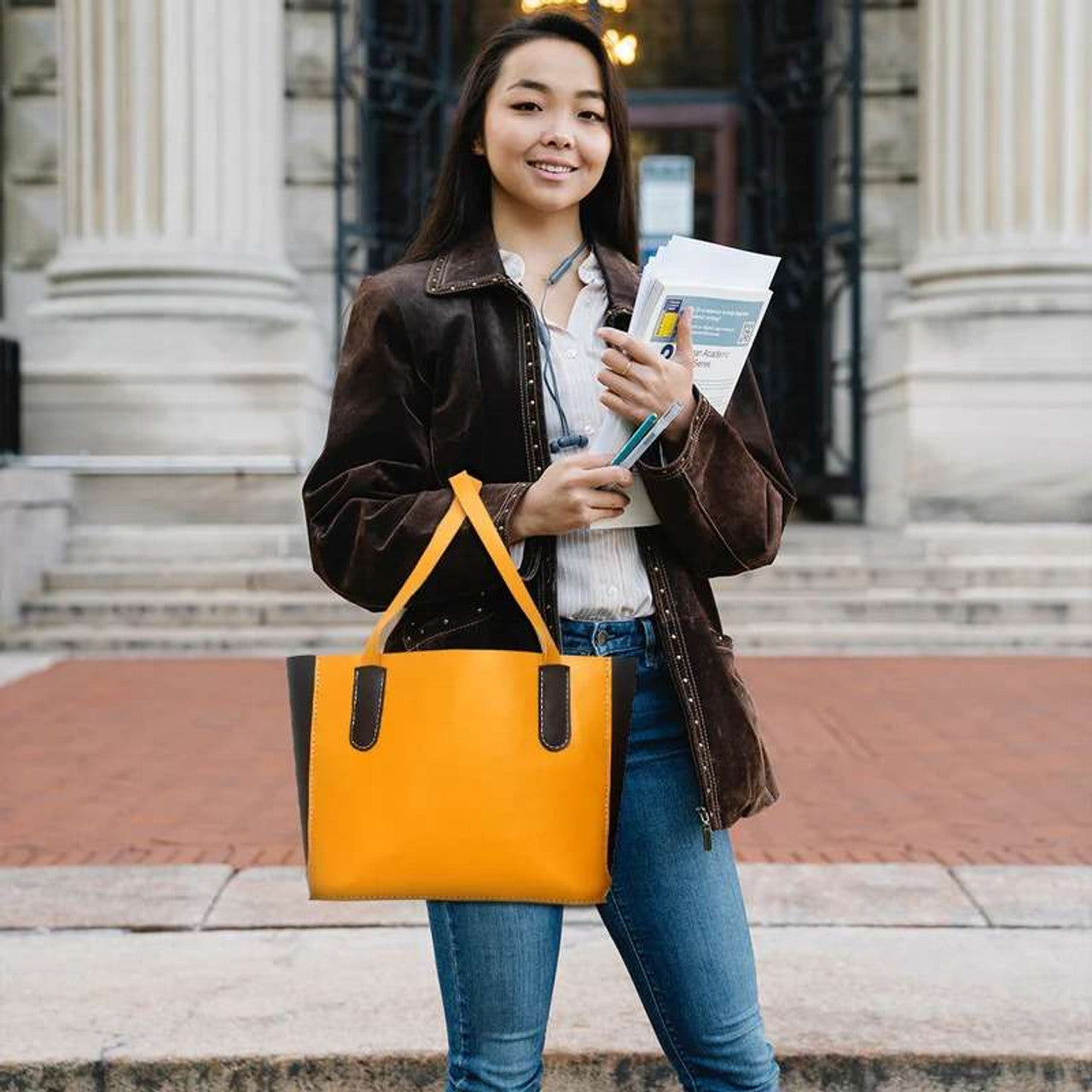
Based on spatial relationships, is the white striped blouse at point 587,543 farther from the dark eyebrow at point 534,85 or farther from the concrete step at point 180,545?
the concrete step at point 180,545

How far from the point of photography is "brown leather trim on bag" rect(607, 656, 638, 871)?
7.64ft

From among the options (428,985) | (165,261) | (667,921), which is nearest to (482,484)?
(667,921)

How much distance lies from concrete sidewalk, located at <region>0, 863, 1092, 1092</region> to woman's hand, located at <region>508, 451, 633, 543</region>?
1.78m

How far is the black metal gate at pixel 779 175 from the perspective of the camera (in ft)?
46.3

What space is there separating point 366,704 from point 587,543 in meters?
0.38

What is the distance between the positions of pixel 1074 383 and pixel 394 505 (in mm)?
10530

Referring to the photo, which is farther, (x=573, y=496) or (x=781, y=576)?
(x=781, y=576)

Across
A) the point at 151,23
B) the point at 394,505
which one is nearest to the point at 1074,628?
the point at 151,23

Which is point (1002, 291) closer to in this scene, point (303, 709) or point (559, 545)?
point (559, 545)

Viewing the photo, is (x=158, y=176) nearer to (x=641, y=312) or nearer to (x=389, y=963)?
(x=389, y=963)

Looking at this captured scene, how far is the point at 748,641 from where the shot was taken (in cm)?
1050

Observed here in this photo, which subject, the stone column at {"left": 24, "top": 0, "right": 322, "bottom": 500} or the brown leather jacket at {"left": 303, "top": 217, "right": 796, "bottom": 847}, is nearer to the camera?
the brown leather jacket at {"left": 303, "top": 217, "right": 796, "bottom": 847}

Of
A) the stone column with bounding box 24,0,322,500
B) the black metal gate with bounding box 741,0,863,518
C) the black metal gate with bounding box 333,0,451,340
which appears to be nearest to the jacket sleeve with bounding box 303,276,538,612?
the stone column with bounding box 24,0,322,500

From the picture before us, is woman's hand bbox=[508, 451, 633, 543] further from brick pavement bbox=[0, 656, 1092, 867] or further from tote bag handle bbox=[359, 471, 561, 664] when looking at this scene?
brick pavement bbox=[0, 656, 1092, 867]
